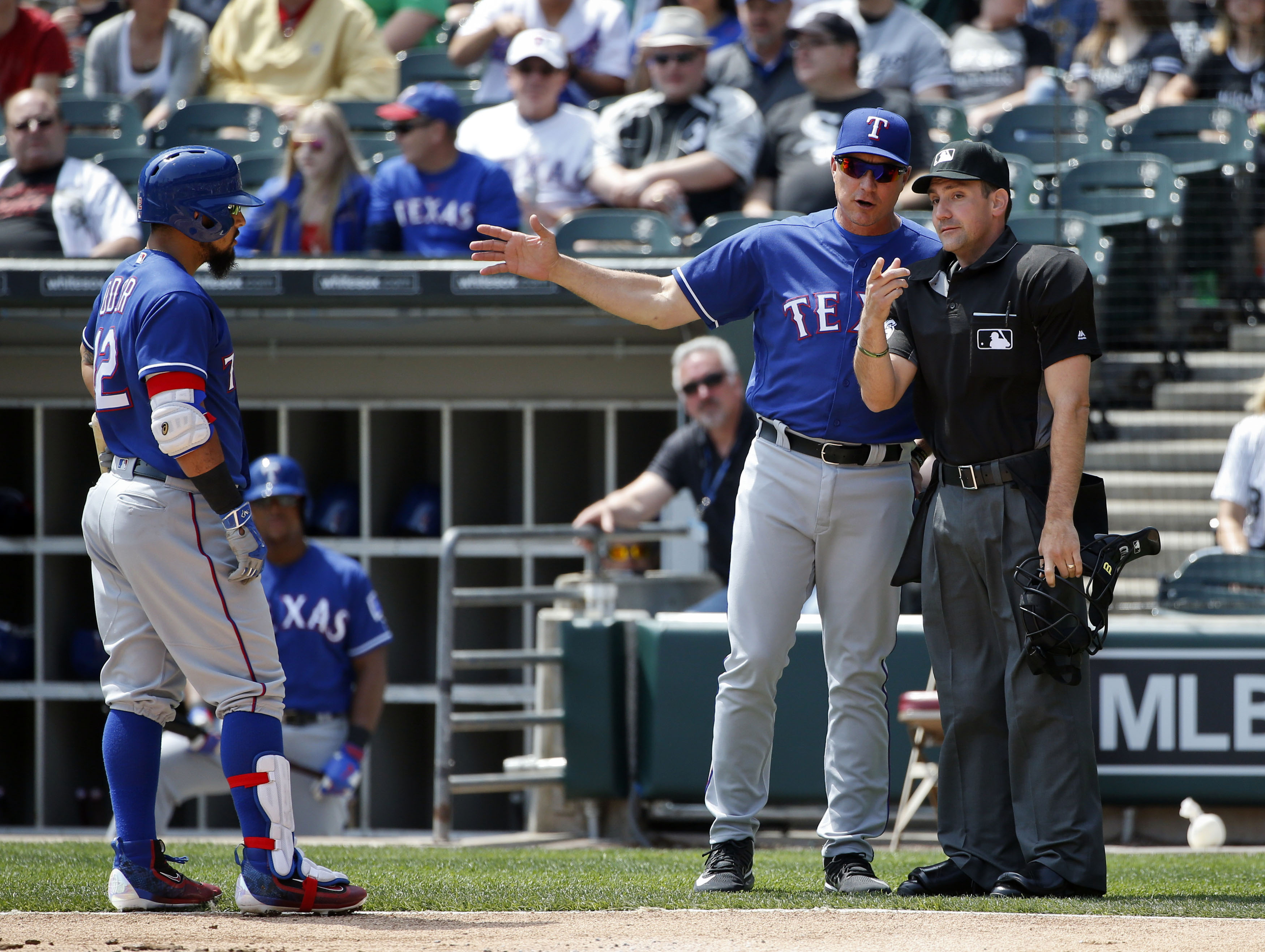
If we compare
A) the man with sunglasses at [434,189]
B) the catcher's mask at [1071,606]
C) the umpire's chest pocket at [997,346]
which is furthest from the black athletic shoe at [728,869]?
the man with sunglasses at [434,189]

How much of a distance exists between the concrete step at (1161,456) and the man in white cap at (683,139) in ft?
7.41

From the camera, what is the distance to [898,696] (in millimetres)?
5883

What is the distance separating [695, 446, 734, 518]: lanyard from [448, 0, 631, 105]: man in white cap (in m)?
3.52

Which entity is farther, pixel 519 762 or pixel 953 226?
pixel 519 762

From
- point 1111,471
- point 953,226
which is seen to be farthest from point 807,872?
point 1111,471

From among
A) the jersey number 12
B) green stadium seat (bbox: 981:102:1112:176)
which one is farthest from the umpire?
green stadium seat (bbox: 981:102:1112:176)

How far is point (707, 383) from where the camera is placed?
20.1ft

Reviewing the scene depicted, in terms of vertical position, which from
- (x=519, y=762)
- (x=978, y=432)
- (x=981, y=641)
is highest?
(x=978, y=432)

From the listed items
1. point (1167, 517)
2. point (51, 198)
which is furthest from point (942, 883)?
point (51, 198)

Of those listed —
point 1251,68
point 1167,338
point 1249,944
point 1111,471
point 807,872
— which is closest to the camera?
point 1249,944

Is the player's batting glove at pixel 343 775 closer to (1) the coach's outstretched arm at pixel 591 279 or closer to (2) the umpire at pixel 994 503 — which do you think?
(1) the coach's outstretched arm at pixel 591 279

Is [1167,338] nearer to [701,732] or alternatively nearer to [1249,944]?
[701,732]

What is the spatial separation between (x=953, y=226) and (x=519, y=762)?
3531 millimetres

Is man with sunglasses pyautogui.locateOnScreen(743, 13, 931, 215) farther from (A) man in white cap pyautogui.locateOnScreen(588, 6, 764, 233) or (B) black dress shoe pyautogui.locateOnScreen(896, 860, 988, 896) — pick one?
(B) black dress shoe pyautogui.locateOnScreen(896, 860, 988, 896)
